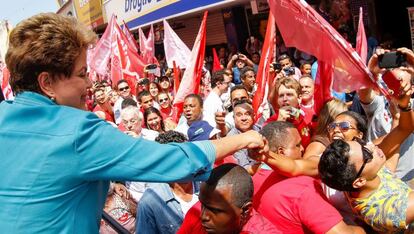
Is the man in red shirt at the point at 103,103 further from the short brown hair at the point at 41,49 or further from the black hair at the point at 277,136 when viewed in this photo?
the short brown hair at the point at 41,49

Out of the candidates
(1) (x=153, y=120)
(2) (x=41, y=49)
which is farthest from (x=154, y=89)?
(2) (x=41, y=49)

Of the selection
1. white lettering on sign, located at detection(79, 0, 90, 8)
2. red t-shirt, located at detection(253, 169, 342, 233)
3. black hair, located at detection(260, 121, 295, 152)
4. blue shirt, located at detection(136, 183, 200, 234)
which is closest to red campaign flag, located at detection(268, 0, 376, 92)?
black hair, located at detection(260, 121, 295, 152)

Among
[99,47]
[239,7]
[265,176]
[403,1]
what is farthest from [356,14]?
[265,176]

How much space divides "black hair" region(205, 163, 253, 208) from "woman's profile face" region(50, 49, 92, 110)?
600 mm

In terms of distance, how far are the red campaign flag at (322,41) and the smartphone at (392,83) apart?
0.26 meters

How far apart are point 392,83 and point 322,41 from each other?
0.88m

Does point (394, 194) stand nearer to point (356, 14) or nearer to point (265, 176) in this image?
point (265, 176)

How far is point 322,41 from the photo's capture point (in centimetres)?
339

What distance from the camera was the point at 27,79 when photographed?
1.51 meters

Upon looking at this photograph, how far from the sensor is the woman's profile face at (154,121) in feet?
15.4

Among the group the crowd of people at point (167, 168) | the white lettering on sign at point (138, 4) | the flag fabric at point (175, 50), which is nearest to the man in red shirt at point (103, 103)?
the flag fabric at point (175, 50)

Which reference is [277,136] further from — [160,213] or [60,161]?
[60,161]

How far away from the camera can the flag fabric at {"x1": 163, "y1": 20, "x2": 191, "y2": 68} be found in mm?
8203

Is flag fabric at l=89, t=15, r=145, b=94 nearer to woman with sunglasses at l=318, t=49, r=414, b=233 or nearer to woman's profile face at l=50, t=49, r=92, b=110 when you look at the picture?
woman with sunglasses at l=318, t=49, r=414, b=233
